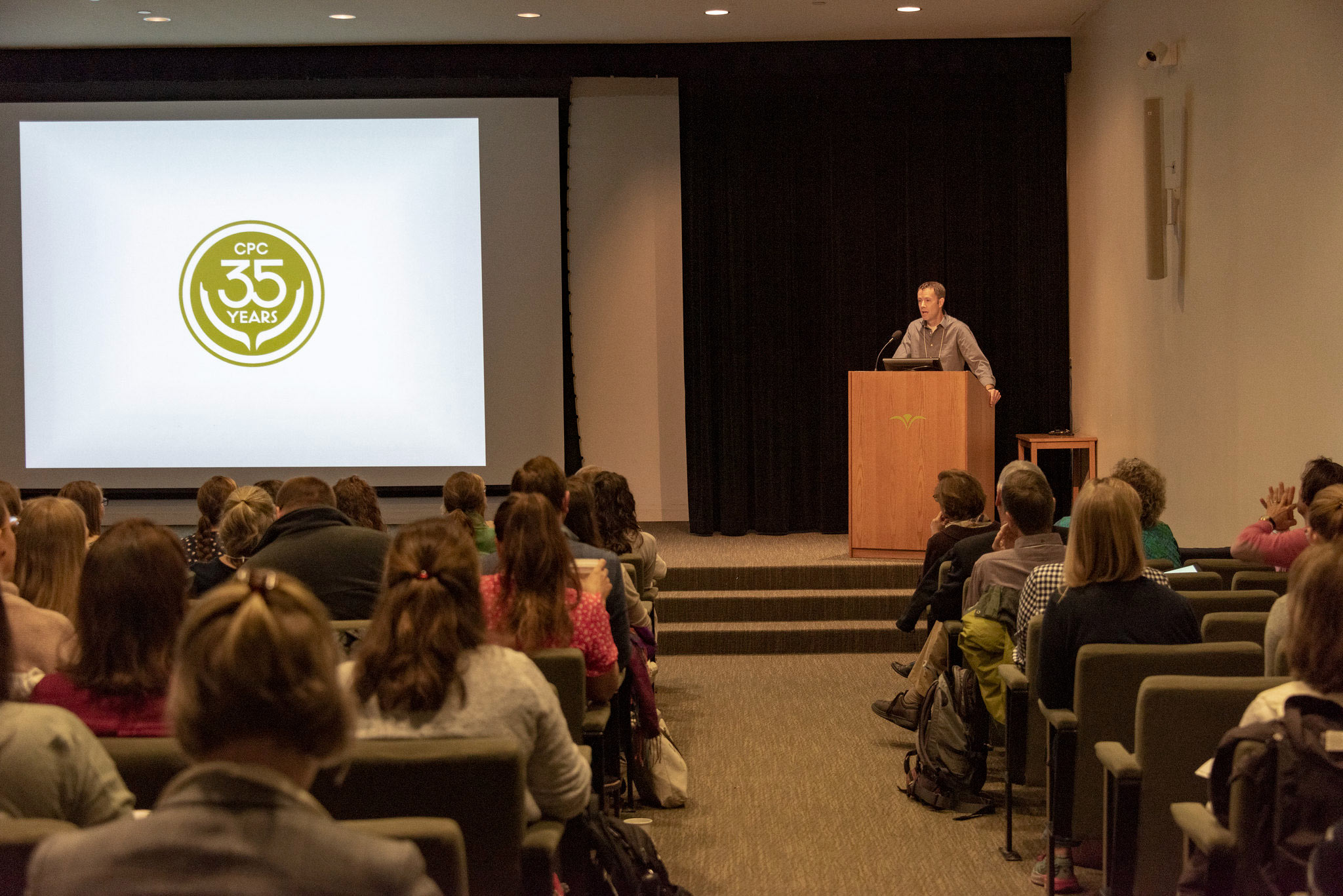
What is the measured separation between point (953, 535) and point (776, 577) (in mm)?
2648

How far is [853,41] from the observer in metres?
8.84

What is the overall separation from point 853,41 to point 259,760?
27.4 feet

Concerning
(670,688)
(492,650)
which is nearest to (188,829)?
(492,650)

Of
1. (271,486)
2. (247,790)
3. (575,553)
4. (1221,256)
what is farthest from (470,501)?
(1221,256)

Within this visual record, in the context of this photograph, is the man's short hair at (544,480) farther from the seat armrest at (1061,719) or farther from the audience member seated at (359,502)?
the seat armrest at (1061,719)

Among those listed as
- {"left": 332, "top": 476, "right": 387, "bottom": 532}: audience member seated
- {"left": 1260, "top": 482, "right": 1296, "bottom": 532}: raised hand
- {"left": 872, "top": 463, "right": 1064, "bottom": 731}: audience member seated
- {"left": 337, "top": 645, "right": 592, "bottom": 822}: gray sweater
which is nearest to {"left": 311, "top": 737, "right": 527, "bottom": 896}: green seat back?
{"left": 337, "top": 645, "right": 592, "bottom": 822}: gray sweater

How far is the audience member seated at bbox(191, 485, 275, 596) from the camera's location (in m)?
4.29

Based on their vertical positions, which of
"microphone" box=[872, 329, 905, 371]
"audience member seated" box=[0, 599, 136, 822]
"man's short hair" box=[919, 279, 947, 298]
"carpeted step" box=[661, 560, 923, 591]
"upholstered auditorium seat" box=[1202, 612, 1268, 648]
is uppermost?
"man's short hair" box=[919, 279, 947, 298]

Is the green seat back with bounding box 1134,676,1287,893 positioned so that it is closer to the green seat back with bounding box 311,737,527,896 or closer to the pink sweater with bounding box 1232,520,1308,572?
the green seat back with bounding box 311,737,527,896

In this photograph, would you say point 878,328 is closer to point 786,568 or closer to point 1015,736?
point 786,568

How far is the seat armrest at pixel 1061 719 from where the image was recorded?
3062 millimetres

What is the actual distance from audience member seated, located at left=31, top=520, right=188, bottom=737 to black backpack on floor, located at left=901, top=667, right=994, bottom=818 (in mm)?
2586

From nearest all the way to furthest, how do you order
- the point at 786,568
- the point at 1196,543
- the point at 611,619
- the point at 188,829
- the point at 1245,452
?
the point at 188,829
the point at 611,619
the point at 1245,452
the point at 1196,543
the point at 786,568

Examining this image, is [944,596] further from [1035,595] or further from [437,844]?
[437,844]
